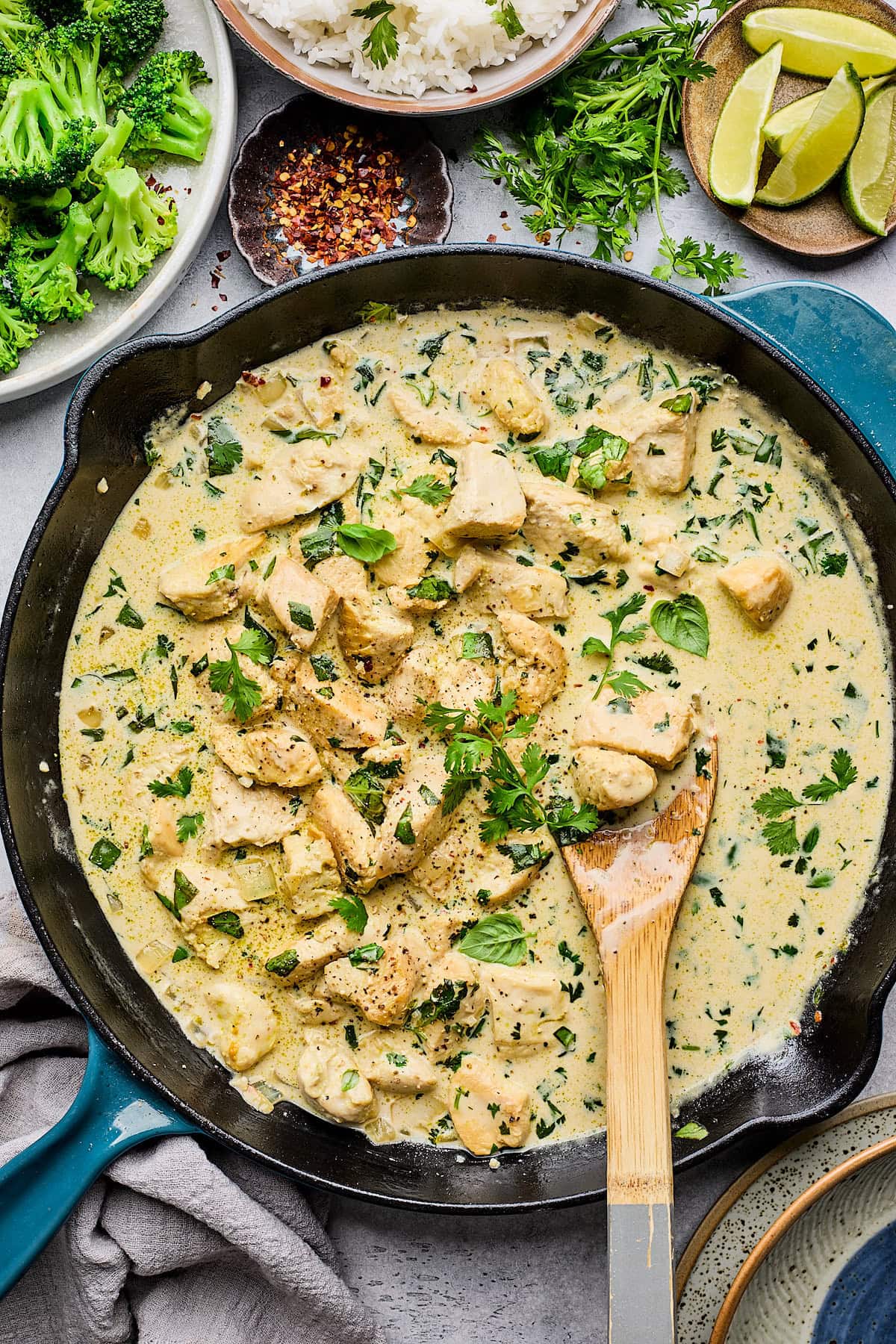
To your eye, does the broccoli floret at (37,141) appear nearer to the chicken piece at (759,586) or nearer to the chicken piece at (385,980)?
the chicken piece at (759,586)

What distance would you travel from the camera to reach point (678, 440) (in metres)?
3.57

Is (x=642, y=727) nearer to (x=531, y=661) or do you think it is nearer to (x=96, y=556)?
(x=531, y=661)

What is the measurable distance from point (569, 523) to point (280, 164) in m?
1.66

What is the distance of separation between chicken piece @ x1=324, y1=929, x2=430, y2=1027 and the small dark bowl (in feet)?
7.27

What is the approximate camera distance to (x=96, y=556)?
3.78 m

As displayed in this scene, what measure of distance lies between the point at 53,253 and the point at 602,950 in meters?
2.92

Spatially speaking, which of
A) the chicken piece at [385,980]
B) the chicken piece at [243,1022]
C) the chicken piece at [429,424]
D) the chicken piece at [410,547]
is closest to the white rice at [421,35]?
the chicken piece at [429,424]

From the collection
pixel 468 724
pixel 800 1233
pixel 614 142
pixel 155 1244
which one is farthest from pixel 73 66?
pixel 800 1233

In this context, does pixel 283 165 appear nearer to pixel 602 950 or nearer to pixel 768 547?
pixel 768 547

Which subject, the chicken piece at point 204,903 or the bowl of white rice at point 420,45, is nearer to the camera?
the chicken piece at point 204,903

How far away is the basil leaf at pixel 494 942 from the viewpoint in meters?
3.53

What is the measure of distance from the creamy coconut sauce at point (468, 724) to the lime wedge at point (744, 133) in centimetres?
65

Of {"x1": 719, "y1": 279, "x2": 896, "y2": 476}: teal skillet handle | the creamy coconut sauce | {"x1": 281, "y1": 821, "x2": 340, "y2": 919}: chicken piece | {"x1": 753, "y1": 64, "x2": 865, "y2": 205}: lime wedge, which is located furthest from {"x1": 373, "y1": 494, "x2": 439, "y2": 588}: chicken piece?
{"x1": 753, "y1": 64, "x2": 865, "y2": 205}: lime wedge

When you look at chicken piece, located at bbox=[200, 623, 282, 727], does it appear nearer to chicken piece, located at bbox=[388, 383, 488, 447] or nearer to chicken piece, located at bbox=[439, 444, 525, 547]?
chicken piece, located at bbox=[439, 444, 525, 547]
